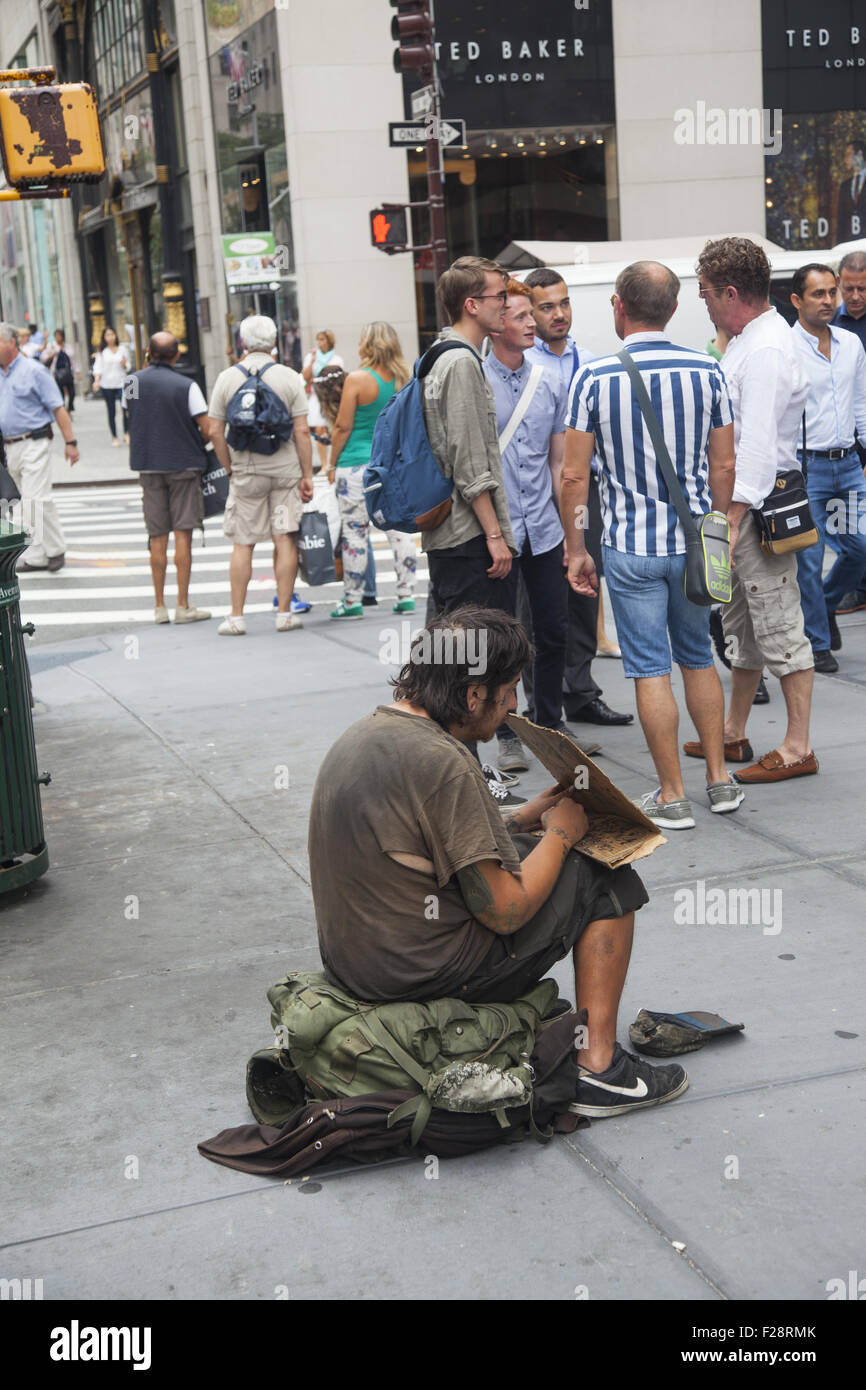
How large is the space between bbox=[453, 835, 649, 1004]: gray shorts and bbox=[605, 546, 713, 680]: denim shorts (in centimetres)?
204

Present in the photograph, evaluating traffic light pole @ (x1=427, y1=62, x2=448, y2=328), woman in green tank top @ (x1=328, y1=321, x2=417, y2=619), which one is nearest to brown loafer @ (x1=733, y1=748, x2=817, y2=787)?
woman in green tank top @ (x1=328, y1=321, x2=417, y2=619)

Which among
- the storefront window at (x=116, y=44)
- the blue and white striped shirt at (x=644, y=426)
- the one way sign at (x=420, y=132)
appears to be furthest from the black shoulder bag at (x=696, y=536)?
the storefront window at (x=116, y=44)

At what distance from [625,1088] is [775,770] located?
9.11ft

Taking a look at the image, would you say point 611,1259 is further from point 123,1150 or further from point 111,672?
point 111,672

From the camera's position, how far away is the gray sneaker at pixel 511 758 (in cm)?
646

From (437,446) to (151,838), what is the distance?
187 centimetres

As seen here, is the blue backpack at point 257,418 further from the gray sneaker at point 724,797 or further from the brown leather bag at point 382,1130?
the brown leather bag at point 382,1130

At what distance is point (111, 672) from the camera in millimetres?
9383

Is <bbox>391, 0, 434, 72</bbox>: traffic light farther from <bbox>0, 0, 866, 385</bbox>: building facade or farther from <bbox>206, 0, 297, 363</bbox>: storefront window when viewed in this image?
<bbox>206, 0, 297, 363</bbox>: storefront window

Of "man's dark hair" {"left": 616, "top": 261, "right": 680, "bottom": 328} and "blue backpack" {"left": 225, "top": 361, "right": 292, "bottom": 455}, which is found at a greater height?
"man's dark hair" {"left": 616, "top": 261, "right": 680, "bottom": 328}

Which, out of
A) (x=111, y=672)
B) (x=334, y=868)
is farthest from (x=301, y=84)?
(x=334, y=868)

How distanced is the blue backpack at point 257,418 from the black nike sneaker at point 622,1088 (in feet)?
22.0

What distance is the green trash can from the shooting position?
5.14 meters

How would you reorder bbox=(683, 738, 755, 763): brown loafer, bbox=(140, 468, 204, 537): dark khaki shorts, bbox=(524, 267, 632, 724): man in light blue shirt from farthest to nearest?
bbox=(140, 468, 204, 537): dark khaki shorts
bbox=(524, 267, 632, 724): man in light blue shirt
bbox=(683, 738, 755, 763): brown loafer
